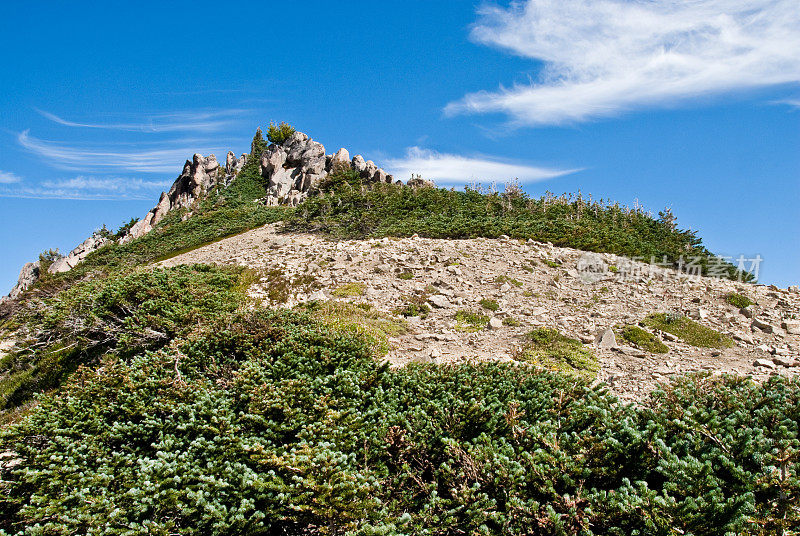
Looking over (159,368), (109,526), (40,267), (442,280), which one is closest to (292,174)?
(40,267)

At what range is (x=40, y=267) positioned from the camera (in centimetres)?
4825

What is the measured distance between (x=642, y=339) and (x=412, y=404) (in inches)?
345

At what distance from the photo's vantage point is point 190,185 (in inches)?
2472

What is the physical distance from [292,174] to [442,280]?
47.6 meters

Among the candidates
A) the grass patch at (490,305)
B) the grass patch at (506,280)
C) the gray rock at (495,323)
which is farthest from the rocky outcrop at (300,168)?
the gray rock at (495,323)

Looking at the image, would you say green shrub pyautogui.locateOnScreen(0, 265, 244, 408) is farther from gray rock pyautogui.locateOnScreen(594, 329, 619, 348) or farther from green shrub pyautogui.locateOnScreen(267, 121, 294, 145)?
green shrub pyautogui.locateOnScreen(267, 121, 294, 145)

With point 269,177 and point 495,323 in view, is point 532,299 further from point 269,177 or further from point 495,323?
point 269,177

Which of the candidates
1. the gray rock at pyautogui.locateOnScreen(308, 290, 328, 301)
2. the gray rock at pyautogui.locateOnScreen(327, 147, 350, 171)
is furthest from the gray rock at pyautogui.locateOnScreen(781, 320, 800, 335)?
the gray rock at pyautogui.locateOnScreen(327, 147, 350, 171)

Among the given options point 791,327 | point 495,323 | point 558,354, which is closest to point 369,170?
point 495,323

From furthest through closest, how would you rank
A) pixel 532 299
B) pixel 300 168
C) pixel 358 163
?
pixel 300 168, pixel 358 163, pixel 532 299

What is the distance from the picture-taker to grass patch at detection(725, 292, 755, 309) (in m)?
14.4

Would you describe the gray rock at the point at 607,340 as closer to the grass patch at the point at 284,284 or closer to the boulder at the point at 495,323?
the boulder at the point at 495,323

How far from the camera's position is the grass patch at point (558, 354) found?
9906 millimetres

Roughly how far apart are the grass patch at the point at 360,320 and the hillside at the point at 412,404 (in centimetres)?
12
